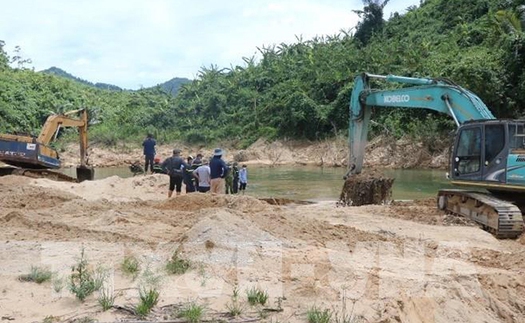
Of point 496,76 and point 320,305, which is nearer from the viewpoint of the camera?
point 320,305

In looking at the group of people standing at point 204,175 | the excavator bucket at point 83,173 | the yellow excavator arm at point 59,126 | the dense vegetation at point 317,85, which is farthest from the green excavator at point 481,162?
the dense vegetation at point 317,85

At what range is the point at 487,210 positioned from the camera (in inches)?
444

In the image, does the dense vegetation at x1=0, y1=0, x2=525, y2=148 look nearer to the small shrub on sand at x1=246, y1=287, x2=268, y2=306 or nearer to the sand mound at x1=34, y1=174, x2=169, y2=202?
the sand mound at x1=34, y1=174, x2=169, y2=202

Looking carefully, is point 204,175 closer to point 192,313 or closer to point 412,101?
point 412,101

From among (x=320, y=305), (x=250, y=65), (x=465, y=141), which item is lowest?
(x=320, y=305)

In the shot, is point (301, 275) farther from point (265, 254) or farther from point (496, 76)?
point (496, 76)

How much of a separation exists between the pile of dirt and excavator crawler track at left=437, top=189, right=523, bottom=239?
75.3 inches

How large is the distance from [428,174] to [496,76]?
18.9ft

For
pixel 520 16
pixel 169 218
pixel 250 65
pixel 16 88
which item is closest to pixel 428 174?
pixel 520 16

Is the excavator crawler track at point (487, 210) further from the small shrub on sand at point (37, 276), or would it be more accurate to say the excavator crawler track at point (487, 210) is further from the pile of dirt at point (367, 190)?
the small shrub on sand at point (37, 276)

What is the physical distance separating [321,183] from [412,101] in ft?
33.7

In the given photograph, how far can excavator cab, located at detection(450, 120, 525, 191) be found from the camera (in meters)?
11.2

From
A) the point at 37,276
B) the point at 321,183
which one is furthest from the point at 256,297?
the point at 321,183

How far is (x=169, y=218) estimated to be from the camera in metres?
10.2
